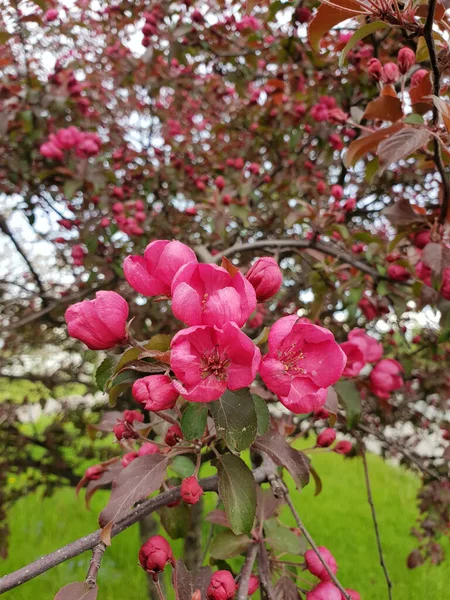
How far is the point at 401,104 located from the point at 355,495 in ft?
16.3

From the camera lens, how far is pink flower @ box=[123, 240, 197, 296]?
767 millimetres

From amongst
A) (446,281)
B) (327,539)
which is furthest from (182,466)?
(327,539)

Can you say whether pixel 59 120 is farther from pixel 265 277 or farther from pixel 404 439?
pixel 404 439

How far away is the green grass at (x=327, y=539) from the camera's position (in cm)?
327

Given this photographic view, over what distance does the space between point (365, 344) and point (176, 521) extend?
69cm

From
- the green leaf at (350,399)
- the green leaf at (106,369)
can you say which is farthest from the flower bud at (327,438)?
the green leaf at (106,369)

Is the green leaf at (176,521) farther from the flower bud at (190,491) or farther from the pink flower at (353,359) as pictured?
the pink flower at (353,359)

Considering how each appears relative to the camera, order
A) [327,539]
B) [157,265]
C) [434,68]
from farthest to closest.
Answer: [327,539]
[434,68]
[157,265]

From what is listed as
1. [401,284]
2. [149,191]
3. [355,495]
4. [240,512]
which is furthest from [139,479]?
[355,495]

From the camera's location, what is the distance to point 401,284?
171cm

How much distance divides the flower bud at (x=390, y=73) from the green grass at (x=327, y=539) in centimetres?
213

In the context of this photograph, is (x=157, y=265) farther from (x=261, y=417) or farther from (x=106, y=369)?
(x=261, y=417)

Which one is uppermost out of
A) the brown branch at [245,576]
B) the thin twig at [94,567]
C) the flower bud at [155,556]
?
the thin twig at [94,567]

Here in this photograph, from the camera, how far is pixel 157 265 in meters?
0.80
